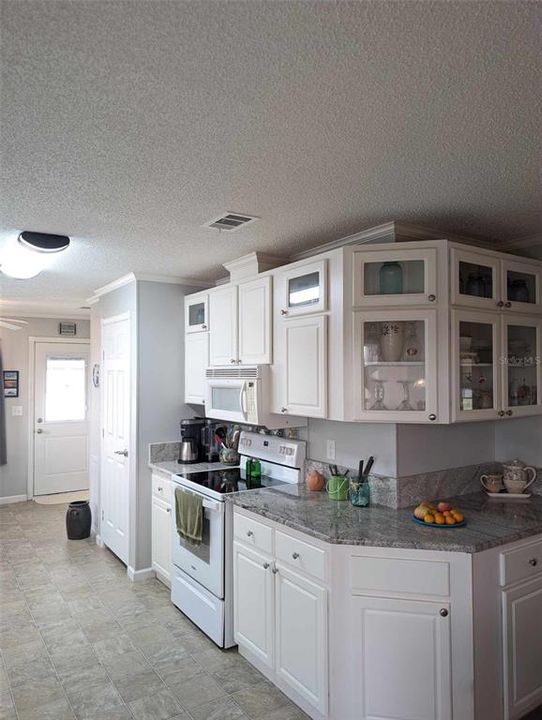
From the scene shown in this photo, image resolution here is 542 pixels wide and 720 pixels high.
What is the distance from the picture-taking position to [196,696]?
2559 millimetres

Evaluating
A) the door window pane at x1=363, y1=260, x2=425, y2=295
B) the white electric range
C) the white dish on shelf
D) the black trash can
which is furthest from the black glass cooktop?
the black trash can

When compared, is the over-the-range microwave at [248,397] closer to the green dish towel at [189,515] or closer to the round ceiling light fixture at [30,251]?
the green dish towel at [189,515]

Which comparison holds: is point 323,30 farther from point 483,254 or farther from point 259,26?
point 483,254

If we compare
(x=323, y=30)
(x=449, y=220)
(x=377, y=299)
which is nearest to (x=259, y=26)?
(x=323, y=30)

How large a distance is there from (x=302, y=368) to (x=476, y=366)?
0.94 m

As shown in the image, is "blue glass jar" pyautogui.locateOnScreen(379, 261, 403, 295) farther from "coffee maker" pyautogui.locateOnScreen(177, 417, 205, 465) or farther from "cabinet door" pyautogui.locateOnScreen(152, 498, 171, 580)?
"cabinet door" pyautogui.locateOnScreen(152, 498, 171, 580)

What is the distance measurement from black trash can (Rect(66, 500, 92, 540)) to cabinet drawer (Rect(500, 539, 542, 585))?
406 centimetres

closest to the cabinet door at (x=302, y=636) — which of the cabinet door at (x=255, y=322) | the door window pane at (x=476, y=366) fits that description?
the door window pane at (x=476, y=366)

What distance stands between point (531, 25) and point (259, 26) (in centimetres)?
64

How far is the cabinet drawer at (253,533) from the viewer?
8.68ft

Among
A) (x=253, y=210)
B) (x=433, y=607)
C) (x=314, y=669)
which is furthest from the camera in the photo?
(x=253, y=210)

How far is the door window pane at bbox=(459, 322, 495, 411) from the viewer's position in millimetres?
2592

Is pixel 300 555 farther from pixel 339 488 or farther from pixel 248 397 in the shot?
pixel 248 397

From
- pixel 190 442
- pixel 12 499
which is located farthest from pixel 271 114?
pixel 12 499
